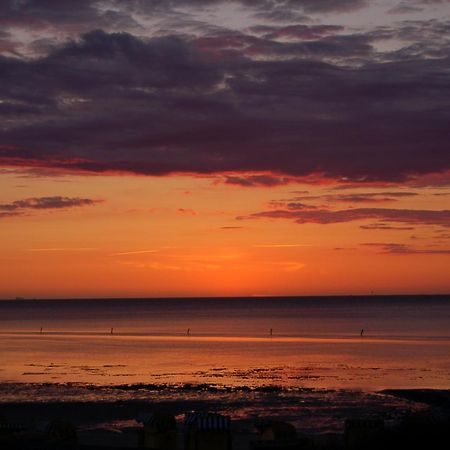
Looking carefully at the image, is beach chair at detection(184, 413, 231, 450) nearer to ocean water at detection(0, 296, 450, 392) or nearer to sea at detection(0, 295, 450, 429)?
sea at detection(0, 295, 450, 429)

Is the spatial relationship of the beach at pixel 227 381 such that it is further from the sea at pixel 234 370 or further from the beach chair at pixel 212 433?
the beach chair at pixel 212 433

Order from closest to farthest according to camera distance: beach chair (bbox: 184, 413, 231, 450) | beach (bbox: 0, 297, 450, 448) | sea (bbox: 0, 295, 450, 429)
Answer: beach chair (bbox: 184, 413, 231, 450) < beach (bbox: 0, 297, 450, 448) < sea (bbox: 0, 295, 450, 429)

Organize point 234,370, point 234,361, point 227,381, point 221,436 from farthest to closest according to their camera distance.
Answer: point 234,361
point 234,370
point 227,381
point 221,436

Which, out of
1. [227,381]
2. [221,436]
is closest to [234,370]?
[227,381]

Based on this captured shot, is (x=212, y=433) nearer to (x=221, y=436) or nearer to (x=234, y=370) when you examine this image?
(x=221, y=436)

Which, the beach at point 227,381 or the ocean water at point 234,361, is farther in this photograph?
the ocean water at point 234,361

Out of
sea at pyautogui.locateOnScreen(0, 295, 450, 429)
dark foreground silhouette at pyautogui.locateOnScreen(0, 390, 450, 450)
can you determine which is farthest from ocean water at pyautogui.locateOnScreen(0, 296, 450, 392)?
dark foreground silhouette at pyautogui.locateOnScreen(0, 390, 450, 450)

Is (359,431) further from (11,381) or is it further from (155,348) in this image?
(155,348)

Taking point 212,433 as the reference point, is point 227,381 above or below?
above

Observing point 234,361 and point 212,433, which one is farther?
point 234,361

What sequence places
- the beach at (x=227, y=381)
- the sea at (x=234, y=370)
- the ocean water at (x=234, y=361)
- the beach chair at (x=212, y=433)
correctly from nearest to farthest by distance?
1. the beach chair at (x=212, y=433)
2. the beach at (x=227, y=381)
3. the sea at (x=234, y=370)
4. the ocean water at (x=234, y=361)

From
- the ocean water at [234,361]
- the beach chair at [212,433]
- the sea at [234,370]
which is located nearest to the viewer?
the beach chair at [212,433]

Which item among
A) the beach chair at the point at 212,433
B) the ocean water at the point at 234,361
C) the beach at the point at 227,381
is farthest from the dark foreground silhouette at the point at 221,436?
the ocean water at the point at 234,361

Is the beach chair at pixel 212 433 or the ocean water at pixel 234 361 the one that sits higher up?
the ocean water at pixel 234 361
